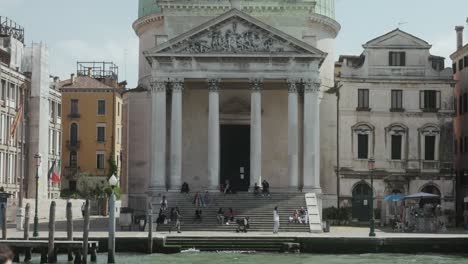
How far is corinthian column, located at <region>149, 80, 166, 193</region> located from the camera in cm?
5322

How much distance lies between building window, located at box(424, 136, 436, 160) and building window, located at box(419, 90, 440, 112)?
1894 millimetres

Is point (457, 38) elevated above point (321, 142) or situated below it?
above

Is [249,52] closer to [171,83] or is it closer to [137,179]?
[171,83]

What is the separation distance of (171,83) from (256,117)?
5.42 m

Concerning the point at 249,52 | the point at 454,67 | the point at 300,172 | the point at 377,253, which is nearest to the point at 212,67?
the point at 249,52

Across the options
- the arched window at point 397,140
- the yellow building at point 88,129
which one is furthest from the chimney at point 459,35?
the yellow building at point 88,129

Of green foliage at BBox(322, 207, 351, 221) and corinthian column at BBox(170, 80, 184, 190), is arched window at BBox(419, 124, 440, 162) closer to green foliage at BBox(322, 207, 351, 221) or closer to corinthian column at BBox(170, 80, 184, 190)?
green foliage at BBox(322, 207, 351, 221)

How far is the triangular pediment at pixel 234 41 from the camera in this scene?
52.7m

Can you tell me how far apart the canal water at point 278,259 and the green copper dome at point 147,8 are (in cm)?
3070

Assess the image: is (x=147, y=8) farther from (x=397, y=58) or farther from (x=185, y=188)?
(x=185, y=188)

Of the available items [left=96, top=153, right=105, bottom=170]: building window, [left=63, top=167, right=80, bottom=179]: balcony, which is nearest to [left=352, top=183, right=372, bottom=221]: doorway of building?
[left=96, top=153, right=105, bottom=170]: building window

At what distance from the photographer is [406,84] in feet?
200

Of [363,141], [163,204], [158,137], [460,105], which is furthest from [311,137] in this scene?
[460,105]

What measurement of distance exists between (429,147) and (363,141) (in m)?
4.46
